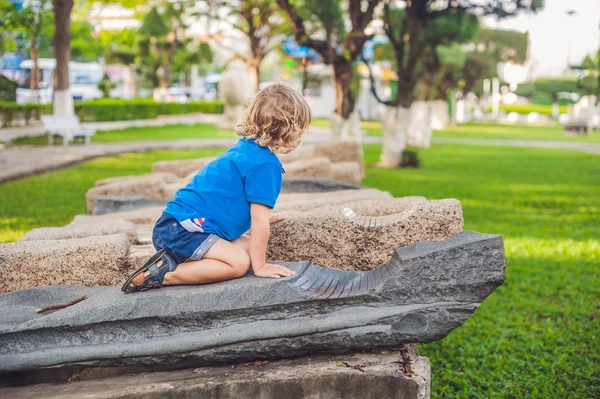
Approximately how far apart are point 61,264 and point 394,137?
12.8 meters

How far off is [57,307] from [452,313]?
5.56 feet

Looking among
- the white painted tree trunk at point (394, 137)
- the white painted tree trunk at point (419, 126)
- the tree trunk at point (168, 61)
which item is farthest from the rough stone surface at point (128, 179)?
the tree trunk at point (168, 61)

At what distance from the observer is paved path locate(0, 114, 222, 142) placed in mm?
19169

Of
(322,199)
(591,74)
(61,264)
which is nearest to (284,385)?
(61,264)

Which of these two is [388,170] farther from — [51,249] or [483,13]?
[51,249]

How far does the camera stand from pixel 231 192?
312 cm

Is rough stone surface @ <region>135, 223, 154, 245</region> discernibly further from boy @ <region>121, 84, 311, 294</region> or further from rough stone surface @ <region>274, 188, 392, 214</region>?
boy @ <region>121, 84, 311, 294</region>

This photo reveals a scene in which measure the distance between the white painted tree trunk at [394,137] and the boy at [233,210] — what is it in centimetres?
1253

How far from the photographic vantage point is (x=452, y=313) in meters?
2.99

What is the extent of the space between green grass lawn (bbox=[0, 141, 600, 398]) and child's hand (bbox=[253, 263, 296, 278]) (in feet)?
4.36

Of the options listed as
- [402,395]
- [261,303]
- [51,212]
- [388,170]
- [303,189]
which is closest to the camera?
[402,395]

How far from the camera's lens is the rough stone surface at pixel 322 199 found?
14.8 feet

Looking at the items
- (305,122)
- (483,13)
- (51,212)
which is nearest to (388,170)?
(483,13)

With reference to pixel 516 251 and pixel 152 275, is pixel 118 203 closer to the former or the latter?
pixel 152 275
